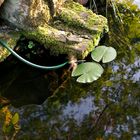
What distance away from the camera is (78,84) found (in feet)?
13.1

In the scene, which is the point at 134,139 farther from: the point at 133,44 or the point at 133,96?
the point at 133,44

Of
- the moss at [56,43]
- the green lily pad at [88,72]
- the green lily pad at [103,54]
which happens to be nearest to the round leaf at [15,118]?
the green lily pad at [88,72]

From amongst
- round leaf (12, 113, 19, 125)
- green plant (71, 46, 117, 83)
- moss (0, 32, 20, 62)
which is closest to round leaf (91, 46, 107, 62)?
green plant (71, 46, 117, 83)

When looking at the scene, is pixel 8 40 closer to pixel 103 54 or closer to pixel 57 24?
pixel 57 24

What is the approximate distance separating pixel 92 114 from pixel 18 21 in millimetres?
1315

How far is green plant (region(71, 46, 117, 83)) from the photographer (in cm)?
392

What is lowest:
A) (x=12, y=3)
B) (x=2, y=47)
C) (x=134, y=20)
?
(x=134, y=20)

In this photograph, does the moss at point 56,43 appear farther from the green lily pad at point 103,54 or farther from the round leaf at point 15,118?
the round leaf at point 15,118

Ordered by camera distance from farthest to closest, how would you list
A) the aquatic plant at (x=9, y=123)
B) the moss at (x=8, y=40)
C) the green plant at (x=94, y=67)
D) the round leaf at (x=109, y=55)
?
the round leaf at (x=109, y=55) < the green plant at (x=94, y=67) < the moss at (x=8, y=40) < the aquatic plant at (x=9, y=123)

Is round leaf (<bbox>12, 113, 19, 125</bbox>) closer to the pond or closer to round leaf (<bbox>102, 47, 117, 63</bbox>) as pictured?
the pond

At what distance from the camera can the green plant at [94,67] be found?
3.92 m

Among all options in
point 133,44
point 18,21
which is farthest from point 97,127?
point 133,44

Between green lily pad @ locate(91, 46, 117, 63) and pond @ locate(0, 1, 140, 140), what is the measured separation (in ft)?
0.58

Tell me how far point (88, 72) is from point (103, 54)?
384 millimetres
